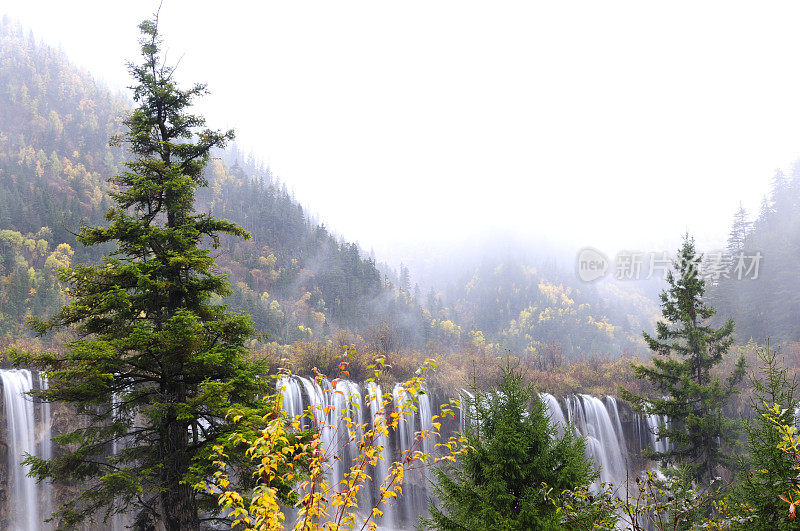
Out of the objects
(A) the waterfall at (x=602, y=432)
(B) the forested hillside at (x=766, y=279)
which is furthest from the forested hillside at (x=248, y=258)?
(B) the forested hillside at (x=766, y=279)

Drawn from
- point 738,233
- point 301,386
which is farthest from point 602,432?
point 738,233

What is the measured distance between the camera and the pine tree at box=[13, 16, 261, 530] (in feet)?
22.6

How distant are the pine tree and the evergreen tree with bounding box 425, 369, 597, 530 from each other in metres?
3.32

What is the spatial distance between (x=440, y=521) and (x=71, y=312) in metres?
6.70

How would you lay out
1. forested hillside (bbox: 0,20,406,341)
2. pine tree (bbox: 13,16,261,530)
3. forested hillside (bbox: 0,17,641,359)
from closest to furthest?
pine tree (bbox: 13,16,261,530) → forested hillside (bbox: 0,20,406,341) → forested hillside (bbox: 0,17,641,359)

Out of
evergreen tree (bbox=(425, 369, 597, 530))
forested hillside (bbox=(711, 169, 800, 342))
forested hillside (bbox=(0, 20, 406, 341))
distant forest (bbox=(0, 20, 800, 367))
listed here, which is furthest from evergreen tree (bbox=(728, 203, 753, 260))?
evergreen tree (bbox=(425, 369, 597, 530))

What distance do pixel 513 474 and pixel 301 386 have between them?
19804mm

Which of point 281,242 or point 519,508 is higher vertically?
point 281,242

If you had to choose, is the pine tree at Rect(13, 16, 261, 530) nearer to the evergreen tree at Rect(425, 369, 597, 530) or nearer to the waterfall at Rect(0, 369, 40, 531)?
the evergreen tree at Rect(425, 369, 597, 530)

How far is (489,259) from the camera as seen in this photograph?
17825 cm

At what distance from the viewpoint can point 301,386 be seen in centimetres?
2355

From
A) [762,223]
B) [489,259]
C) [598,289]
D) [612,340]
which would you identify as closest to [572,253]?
[489,259]

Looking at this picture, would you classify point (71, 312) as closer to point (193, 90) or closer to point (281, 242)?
point (193, 90)

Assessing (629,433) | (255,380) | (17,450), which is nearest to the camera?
(255,380)
